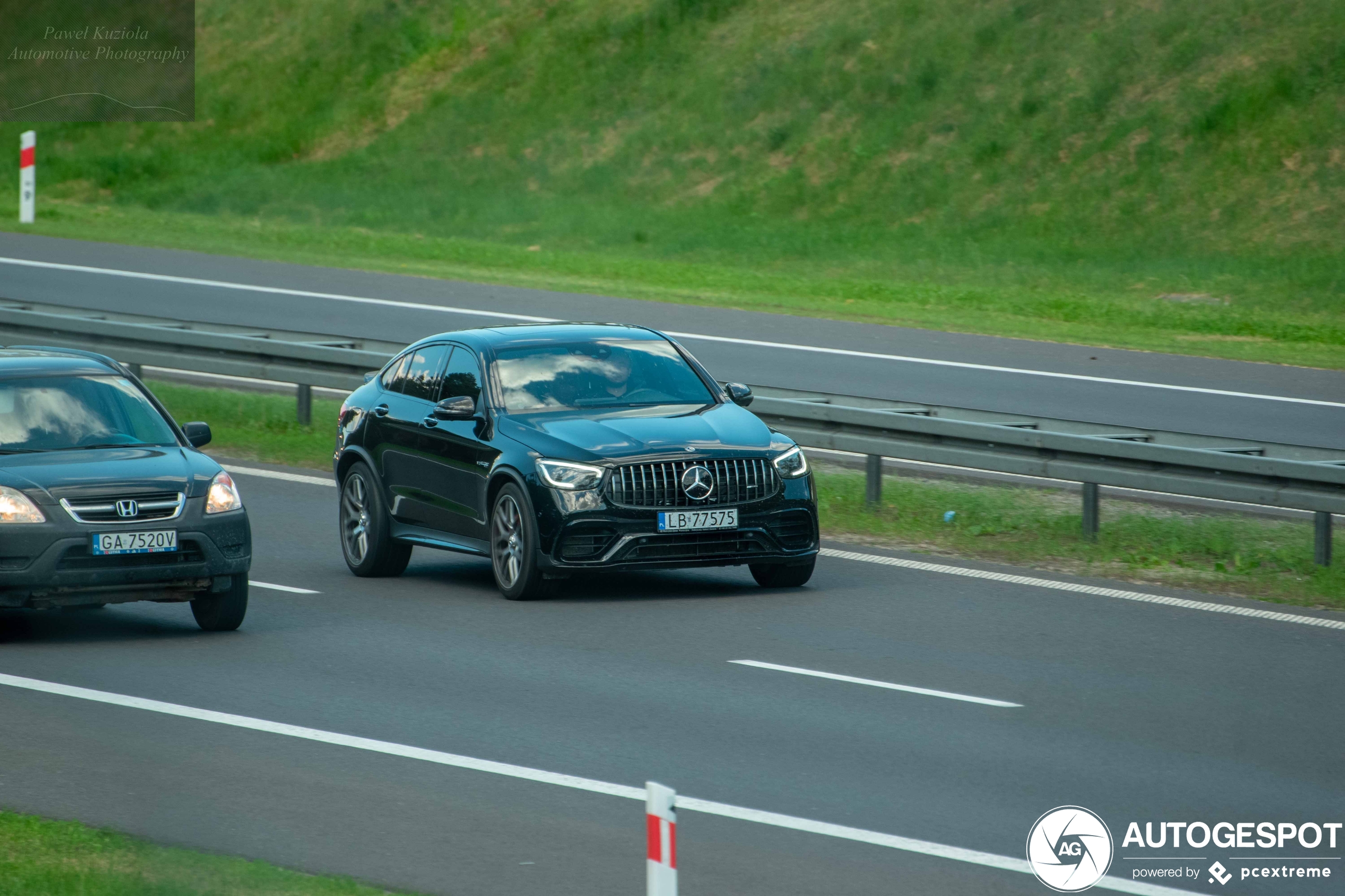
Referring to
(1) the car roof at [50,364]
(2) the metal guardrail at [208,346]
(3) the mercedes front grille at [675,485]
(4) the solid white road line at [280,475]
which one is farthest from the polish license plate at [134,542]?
(2) the metal guardrail at [208,346]

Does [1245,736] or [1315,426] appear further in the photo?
[1315,426]

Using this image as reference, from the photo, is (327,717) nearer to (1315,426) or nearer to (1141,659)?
(1141,659)

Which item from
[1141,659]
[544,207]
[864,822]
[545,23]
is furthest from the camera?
[545,23]

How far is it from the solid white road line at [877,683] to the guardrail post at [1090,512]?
14.6ft

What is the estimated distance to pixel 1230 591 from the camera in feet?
41.4

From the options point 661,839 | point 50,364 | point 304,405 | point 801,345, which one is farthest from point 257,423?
point 661,839

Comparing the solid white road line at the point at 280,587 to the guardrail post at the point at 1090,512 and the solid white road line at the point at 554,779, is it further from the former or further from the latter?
the guardrail post at the point at 1090,512

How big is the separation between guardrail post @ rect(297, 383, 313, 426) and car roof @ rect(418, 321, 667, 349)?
18.8 ft

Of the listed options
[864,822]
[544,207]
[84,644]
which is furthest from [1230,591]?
[544,207]

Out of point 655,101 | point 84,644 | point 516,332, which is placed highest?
point 655,101

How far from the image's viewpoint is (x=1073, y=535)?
46.9ft

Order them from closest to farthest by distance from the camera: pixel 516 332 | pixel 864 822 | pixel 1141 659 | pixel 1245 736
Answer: pixel 864 822, pixel 1245 736, pixel 1141 659, pixel 516 332

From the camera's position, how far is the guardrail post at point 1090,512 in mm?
14125

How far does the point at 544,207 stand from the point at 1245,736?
2964 cm
